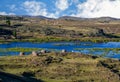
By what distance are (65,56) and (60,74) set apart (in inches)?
443

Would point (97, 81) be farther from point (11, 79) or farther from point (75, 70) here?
point (11, 79)

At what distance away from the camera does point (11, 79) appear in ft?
186

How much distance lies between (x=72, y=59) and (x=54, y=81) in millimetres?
11906

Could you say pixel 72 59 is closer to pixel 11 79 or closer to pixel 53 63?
pixel 53 63

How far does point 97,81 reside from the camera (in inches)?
2542

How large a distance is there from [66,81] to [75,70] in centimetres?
475

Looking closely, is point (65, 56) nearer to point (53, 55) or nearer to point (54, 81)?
point (53, 55)

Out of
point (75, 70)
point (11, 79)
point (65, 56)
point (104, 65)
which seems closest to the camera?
point (11, 79)

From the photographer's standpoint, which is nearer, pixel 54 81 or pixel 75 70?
pixel 54 81

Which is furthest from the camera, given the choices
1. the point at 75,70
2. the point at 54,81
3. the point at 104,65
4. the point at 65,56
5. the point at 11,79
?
the point at 65,56

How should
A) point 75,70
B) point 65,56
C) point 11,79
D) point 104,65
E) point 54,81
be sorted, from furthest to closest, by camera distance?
point 65,56, point 104,65, point 75,70, point 54,81, point 11,79

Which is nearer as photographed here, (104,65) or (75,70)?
(75,70)

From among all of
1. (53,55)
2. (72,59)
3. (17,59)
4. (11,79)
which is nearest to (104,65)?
(72,59)

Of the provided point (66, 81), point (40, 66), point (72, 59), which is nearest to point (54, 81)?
point (66, 81)
